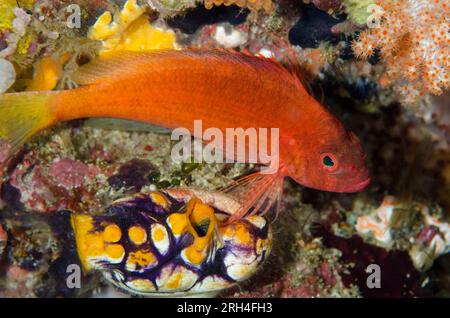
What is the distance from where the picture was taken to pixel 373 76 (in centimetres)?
425

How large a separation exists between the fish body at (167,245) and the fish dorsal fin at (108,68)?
0.94m

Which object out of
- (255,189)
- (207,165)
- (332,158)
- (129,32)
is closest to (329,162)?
(332,158)

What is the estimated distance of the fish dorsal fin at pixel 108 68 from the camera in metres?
Answer: 2.94

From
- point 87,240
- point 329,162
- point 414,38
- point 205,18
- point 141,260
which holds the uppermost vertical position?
point 205,18

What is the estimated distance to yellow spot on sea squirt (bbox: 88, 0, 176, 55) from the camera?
10.3 ft

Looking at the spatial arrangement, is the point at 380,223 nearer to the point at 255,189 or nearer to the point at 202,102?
the point at 255,189

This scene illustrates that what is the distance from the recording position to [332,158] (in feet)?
10.0

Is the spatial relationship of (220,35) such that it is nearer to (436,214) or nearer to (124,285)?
(124,285)

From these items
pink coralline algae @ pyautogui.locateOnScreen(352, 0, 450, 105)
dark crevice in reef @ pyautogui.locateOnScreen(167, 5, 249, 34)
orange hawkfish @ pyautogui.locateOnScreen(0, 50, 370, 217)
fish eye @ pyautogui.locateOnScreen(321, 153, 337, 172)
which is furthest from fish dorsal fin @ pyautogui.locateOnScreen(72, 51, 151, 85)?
pink coralline algae @ pyautogui.locateOnScreen(352, 0, 450, 105)

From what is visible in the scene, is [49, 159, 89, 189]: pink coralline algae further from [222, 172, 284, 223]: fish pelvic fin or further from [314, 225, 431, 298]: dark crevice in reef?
[314, 225, 431, 298]: dark crevice in reef

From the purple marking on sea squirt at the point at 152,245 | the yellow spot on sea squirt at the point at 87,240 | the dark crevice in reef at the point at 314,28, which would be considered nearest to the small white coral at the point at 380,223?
the dark crevice in reef at the point at 314,28

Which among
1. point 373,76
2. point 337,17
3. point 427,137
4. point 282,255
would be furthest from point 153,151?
point 427,137

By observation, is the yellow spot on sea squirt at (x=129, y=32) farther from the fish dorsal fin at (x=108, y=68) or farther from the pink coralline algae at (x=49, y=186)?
the pink coralline algae at (x=49, y=186)

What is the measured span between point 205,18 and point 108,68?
939mm
